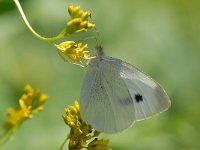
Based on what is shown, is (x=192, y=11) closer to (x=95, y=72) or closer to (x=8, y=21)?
(x=8, y=21)

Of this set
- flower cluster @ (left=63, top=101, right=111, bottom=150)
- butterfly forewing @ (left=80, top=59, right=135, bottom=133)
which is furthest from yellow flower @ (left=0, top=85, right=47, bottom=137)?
butterfly forewing @ (left=80, top=59, right=135, bottom=133)

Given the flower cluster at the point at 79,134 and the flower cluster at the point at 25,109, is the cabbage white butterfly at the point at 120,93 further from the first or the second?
the flower cluster at the point at 25,109

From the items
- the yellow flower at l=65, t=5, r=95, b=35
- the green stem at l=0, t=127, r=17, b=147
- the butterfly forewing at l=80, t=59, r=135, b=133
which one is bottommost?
the green stem at l=0, t=127, r=17, b=147

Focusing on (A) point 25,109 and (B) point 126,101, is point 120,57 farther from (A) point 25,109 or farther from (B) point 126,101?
(A) point 25,109

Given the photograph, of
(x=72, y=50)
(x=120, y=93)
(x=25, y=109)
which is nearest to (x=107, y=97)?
(x=120, y=93)

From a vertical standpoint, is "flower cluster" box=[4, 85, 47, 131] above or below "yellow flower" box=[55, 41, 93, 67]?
below

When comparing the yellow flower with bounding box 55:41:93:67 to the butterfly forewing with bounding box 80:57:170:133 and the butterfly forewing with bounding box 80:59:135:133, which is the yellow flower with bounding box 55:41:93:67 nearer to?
the butterfly forewing with bounding box 80:59:135:133

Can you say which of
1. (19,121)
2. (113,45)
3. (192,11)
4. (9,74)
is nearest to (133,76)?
(19,121)

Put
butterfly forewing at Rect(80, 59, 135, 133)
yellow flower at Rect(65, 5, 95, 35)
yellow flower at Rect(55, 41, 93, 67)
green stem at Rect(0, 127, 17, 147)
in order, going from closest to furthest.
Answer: green stem at Rect(0, 127, 17, 147) < yellow flower at Rect(65, 5, 95, 35) < yellow flower at Rect(55, 41, 93, 67) < butterfly forewing at Rect(80, 59, 135, 133)
